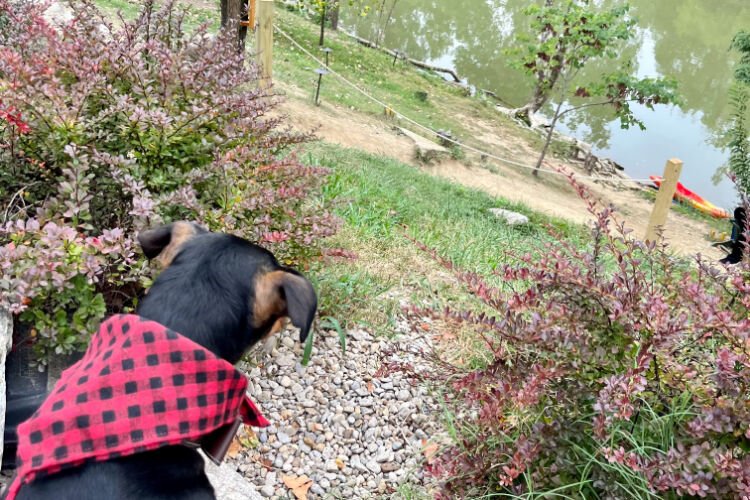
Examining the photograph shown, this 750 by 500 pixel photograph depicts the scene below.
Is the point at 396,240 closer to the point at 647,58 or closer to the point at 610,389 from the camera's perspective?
the point at 610,389

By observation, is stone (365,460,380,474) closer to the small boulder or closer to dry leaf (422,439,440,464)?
dry leaf (422,439,440,464)

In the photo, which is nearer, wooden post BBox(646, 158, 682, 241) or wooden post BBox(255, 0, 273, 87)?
wooden post BBox(255, 0, 273, 87)

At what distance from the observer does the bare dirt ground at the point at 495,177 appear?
1174 centimetres

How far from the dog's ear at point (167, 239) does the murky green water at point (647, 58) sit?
17962 mm

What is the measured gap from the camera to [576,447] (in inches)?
92.3

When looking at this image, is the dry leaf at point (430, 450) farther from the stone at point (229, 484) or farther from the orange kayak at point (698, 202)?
the orange kayak at point (698, 202)

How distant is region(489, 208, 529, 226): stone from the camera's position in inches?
338

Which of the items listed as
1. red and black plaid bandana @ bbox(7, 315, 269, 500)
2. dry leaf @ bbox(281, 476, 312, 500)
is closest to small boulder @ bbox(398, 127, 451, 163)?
dry leaf @ bbox(281, 476, 312, 500)

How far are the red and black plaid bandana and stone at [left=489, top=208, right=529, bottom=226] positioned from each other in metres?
7.08

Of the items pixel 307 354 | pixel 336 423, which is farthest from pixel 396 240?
pixel 336 423

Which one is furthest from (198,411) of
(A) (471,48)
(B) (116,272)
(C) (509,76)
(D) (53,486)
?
(A) (471,48)

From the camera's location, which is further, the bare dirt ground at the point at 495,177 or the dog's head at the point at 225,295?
the bare dirt ground at the point at 495,177

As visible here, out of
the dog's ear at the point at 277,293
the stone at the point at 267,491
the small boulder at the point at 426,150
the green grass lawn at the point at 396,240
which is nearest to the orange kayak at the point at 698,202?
the small boulder at the point at 426,150

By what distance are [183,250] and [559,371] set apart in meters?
1.44
